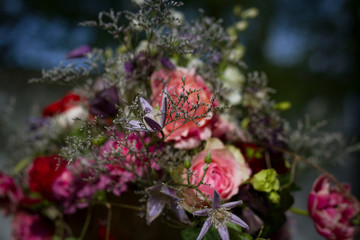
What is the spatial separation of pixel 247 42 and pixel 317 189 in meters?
3.52

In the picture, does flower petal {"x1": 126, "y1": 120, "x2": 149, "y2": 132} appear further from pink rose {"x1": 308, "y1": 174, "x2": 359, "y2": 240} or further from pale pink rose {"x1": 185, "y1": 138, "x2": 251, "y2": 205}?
pink rose {"x1": 308, "y1": 174, "x2": 359, "y2": 240}

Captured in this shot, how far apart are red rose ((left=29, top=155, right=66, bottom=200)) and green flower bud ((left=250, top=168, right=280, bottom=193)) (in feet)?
1.29

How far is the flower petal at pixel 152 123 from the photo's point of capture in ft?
1.09

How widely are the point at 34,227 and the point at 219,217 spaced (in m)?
0.55

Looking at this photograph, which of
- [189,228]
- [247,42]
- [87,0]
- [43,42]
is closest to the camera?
[189,228]

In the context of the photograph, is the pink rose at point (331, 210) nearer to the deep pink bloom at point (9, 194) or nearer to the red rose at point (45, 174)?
the red rose at point (45, 174)

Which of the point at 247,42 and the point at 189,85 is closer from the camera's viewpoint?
the point at 189,85

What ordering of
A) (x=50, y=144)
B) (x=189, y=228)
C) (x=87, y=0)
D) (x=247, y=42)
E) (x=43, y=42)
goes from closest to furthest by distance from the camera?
(x=189, y=228) → (x=50, y=144) → (x=43, y=42) → (x=87, y=0) → (x=247, y=42)

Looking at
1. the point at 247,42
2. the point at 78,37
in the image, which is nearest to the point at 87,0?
the point at 78,37

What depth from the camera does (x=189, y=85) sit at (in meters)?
0.47

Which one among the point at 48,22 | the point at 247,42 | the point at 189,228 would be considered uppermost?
the point at 48,22

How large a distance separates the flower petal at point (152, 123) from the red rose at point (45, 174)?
348 millimetres

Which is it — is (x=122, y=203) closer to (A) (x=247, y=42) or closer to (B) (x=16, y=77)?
(B) (x=16, y=77)

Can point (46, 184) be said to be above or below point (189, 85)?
below
